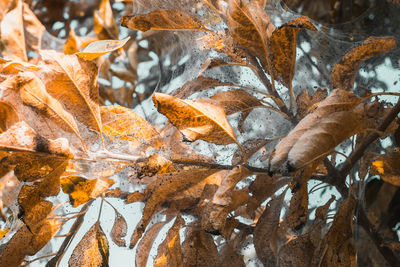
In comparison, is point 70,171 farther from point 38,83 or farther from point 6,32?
point 6,32

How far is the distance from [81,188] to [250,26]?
226 millimetres

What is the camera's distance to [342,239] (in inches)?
12.7

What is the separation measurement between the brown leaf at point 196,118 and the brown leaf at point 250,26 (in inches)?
3.5

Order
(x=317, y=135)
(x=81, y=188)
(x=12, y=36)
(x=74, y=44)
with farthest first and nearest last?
1. (x=74, y=44)
2. (x=12, y=36)
3. (x=81, y=188)
4. (x=317, y=135)

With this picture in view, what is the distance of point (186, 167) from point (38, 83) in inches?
6.3

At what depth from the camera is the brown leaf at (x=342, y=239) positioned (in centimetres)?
32

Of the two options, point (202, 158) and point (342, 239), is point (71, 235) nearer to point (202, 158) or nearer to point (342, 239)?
point (202, 158)

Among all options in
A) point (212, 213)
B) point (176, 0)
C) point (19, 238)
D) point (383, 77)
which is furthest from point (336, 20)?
point (19, 238)

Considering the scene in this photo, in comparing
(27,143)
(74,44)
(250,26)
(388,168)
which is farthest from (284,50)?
(74,44)

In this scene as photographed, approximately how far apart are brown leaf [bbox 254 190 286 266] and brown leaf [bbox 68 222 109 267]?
0.15 metres

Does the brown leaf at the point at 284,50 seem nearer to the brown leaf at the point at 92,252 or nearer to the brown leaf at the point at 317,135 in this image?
the brown leaf at the point at 317,135

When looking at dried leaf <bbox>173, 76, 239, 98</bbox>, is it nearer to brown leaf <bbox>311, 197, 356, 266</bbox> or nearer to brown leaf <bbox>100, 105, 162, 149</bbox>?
brown leaf <bbox>100, 105, 162, 149</bbox>

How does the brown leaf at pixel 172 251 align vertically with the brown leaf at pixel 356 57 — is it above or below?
below

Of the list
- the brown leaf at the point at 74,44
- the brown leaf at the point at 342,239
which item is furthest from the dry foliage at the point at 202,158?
the brown leaf at the point at 74,44
